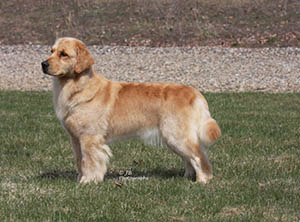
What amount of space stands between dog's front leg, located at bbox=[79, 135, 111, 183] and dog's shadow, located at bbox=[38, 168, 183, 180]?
367mm

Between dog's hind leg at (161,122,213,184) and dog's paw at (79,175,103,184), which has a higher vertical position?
dog's hind leg at (161,122,213,184)

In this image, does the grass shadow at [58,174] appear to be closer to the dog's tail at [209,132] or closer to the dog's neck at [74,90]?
the dog's neck at [74,90]

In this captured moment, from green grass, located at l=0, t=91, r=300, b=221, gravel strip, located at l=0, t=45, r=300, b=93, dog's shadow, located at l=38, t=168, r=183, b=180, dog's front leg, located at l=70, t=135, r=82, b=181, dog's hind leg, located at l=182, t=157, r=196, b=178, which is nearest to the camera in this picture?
green grass, located at l=0, t=91, r=300, b=221

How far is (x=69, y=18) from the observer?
21312 mm

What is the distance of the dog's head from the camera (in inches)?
208

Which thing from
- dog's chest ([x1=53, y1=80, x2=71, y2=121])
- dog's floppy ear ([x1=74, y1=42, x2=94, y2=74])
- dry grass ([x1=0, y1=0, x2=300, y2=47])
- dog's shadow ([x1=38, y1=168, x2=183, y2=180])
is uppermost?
dog's floppy ear ([x1=74, y1=42, x2=94, y2=74])

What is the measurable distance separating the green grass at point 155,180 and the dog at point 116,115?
277mm

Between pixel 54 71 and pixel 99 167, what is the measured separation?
1.00m

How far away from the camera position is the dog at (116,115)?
5375mm

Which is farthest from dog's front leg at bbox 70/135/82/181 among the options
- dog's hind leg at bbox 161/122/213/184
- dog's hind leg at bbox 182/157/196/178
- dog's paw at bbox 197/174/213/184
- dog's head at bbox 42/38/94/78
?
dog's paw at bbox 197/174/213/184

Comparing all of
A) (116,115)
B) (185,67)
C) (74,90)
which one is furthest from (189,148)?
(185,67)

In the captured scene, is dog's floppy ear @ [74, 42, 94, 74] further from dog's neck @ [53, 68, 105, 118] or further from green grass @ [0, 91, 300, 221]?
green grass @ [0, 91, 300, 221]

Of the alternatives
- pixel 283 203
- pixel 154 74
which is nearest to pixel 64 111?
pixel 283 203

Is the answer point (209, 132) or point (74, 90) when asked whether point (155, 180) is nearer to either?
point (209, 132)
